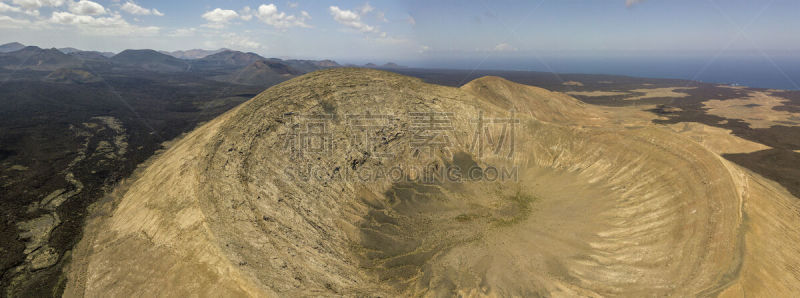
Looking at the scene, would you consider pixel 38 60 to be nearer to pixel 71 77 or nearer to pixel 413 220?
pixel 71 77

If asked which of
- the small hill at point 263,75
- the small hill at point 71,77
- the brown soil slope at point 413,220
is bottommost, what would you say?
the brown soil slope at point 413,220

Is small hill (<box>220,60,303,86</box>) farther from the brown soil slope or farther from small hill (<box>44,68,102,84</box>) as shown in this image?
the brown soil slope

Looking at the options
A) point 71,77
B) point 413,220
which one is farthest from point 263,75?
point 413,220

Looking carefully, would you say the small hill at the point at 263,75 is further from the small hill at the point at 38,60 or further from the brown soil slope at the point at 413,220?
the brown soil slope at the point at 413,220

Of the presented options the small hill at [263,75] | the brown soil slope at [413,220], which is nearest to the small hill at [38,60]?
the small hill at [263,75]

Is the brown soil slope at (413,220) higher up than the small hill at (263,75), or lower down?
lower down

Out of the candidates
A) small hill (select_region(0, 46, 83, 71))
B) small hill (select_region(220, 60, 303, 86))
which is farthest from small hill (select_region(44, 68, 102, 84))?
small hill (select_region(0, 46, 83, 71))
